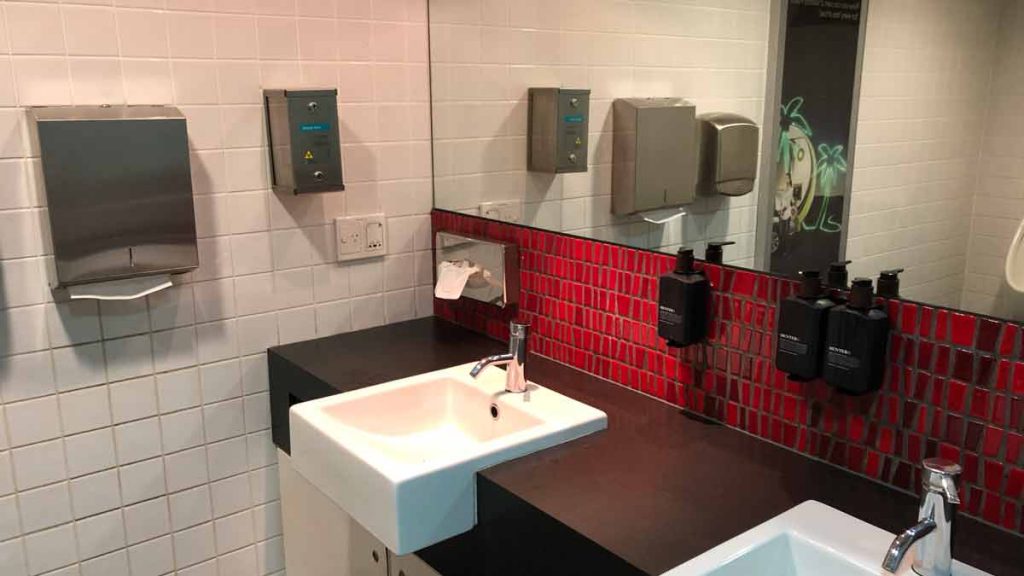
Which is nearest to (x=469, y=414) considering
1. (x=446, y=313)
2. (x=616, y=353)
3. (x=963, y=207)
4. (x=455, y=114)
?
(x=616, y=353)

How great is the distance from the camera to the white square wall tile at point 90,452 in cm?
174

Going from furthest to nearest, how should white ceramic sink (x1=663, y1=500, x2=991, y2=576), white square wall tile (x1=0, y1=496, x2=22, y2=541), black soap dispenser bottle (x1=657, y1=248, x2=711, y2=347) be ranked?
white square wall tile (x1=0, y1=496, x2=22, y2=541) < black soap dispenser bottle (x1=657, y1=248, x2=711, y2=347) < white ceramic sink (x1=663, y1=500, x2=991, y2=576)

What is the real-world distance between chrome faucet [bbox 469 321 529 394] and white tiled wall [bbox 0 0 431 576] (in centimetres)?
63

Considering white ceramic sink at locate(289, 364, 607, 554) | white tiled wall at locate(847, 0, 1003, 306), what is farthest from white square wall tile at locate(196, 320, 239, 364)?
white tiled wall at locate(847, 0, 1003, 306)

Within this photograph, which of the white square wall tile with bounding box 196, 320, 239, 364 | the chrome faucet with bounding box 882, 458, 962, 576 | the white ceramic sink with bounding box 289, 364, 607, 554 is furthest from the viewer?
the white square wall tile with bounding box 196, 320, 239, 364

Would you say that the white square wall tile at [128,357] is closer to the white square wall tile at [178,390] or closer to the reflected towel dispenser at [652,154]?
the white square wall tile at [178,390]

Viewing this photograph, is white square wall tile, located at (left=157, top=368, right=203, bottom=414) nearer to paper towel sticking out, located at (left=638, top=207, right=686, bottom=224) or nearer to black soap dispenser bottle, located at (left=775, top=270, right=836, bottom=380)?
paper towel sticking out, located at (left=638, top=207, right=686, bottom=224)

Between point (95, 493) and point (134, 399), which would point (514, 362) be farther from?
point (95, 493)

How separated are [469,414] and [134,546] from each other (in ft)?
2.82

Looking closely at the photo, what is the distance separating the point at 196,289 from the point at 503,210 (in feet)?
2.47

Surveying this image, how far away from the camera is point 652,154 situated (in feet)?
5.82

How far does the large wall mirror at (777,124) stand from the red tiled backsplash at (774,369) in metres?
0.05

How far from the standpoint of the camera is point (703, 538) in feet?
3.65

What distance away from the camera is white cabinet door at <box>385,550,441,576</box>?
1490 millimetres
